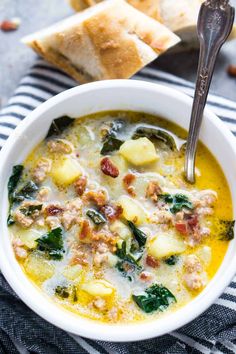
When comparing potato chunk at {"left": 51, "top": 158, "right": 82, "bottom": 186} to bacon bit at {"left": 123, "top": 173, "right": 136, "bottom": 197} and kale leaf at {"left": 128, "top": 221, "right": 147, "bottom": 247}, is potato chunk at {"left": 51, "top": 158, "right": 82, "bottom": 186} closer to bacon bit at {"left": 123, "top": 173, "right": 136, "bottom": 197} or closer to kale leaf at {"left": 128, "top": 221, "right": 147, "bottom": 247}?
bacon bit at {"left": 123, "top": 173, "right": 136, "bottom": 197}

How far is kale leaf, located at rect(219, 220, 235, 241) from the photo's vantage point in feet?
10.5

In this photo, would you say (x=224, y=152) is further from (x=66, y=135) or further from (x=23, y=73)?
(x=23, y=73)

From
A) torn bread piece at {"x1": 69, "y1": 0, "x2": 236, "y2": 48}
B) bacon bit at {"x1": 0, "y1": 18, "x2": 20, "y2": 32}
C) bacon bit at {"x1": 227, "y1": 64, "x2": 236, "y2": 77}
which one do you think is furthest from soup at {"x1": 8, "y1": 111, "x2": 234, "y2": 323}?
bacon bit at {"x1": 0, "y1": 18, "x2": 20, "y2": 32}

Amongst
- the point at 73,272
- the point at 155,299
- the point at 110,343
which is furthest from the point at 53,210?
the point at 110,343

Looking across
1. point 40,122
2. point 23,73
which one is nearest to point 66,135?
point 40,122

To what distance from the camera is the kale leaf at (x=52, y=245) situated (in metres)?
3.17

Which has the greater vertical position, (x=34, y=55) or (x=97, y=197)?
(x=97, y=197)

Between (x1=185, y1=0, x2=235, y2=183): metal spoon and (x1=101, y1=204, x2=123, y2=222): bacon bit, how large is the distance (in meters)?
0.39

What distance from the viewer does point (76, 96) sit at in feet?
11.3

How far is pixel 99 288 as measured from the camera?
3.10 m

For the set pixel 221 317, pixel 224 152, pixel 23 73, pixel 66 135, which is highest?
pixel 224 152

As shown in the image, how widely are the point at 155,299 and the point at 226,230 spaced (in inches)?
19.5

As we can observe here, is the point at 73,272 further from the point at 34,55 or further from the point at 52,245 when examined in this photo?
the point at 34,55

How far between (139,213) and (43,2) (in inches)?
80.3
